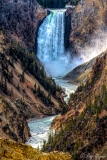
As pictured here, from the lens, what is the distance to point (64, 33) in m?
175

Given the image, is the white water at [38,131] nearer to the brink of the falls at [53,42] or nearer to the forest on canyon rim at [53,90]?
the forest on canyon rim at [53,90]

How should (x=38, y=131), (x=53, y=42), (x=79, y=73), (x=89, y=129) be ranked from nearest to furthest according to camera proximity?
1. (x=89, y=129)
2. (x=38, y=131)
3. (x=79, y=73)
4. (x=53, y=42)

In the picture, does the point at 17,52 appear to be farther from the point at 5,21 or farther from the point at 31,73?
the point at 5,21

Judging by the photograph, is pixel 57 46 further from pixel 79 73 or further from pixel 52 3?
pixel 79 73

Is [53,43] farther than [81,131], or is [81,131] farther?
[53,43]

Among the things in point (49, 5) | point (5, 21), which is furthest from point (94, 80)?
point (49, 5)

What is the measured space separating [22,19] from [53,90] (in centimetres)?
7772

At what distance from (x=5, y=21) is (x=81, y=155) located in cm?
13453

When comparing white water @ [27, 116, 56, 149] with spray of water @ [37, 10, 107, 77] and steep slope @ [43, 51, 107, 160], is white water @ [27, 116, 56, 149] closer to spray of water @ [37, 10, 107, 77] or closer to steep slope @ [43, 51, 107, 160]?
steep slope @ [43, 51, 107, 160]

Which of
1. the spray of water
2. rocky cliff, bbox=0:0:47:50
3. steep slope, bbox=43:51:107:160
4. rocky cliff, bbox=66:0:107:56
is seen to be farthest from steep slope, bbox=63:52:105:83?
steep slope, bbox=43:51:107:160

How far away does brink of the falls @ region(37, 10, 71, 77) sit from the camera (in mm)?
171500

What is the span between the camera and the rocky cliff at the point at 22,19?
6585 inches

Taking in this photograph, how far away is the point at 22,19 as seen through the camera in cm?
17350

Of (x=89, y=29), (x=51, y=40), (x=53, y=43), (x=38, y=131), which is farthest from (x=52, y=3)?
(x=38, y=131)
